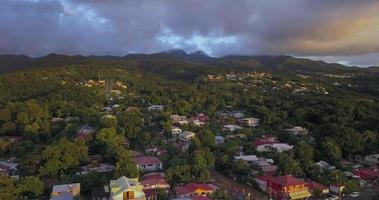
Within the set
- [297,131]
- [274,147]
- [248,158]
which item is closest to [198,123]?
[297,131]

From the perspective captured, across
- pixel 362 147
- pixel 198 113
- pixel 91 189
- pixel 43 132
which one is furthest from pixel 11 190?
pixel 198 113

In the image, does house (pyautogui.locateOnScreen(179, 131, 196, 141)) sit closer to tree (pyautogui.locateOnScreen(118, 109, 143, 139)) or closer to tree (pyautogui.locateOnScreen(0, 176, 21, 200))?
tree (pyautogui.locateOnScreen(118, 109, 143, 139))

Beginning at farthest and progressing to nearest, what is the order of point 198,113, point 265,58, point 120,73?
1. point 265,58
2. point 120,73
3. point 198,113

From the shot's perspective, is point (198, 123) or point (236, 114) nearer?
point (198, 123)

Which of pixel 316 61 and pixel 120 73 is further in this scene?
pixel 316 61

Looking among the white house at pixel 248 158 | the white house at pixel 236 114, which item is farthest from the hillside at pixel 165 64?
the white house at pixel 248 158

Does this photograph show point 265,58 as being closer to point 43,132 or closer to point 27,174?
point 43,132

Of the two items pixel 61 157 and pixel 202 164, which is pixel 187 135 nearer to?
pixel 202 164
